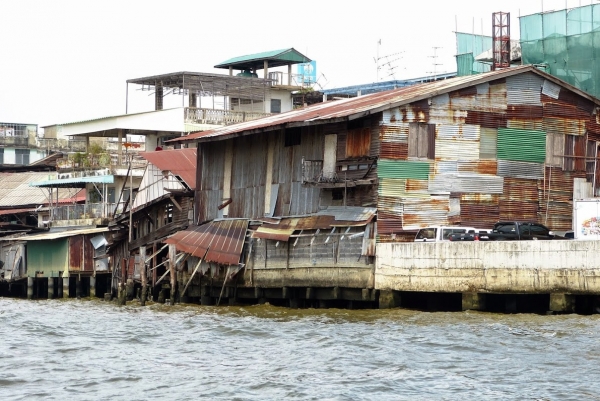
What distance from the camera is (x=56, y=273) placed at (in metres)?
63.8

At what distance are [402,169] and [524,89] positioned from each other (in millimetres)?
5625

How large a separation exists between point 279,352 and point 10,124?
8144 centimetres

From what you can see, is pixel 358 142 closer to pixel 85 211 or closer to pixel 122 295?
pixel 122 295

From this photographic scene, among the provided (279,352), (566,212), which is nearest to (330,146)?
(566,212)

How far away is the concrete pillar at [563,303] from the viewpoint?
32.2m

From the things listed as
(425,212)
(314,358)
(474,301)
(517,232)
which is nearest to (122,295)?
(425,212)

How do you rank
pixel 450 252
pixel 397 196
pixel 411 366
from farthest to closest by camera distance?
pixel 397 196
pixel 450 252
pixel 411 366

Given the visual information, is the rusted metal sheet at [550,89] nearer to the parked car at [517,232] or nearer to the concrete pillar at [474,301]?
the parked car at [517,232]

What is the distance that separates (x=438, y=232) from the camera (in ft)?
125

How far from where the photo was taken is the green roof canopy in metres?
77.1

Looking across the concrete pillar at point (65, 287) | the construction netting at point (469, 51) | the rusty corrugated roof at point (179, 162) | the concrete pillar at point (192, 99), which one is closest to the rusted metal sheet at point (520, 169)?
the rusty corrugated roof at point (179, 162)

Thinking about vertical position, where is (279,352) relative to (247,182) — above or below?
below

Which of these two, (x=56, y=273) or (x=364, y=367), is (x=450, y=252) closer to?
(x=364, y=367)

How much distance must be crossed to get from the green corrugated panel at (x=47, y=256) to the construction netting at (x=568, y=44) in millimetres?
25788
